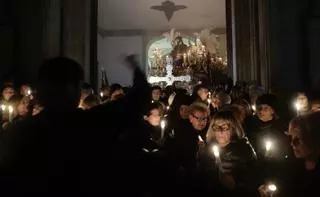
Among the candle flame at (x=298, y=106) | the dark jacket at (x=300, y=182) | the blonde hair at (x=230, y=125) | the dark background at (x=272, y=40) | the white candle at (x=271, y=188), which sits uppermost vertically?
the dark background at (x=272, y=40)

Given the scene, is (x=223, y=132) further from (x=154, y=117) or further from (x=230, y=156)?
(x=154, y=117)

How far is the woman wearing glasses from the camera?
337 centimetres

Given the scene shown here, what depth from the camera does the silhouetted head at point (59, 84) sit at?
73.4 inches

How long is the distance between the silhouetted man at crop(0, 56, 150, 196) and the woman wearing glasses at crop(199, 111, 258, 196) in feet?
5.24

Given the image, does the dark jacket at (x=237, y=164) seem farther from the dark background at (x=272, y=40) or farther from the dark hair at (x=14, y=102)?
the dark background at (x=272, y=40)

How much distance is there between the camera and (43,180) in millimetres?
1685

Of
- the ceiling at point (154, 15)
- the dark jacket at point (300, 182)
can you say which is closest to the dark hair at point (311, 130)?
the dark jacket at point (300, 182)

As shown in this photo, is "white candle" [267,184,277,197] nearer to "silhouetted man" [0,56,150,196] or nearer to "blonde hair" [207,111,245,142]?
"blonde hair" [207,111,245,142]

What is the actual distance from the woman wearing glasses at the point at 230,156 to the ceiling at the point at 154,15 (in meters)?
22.0

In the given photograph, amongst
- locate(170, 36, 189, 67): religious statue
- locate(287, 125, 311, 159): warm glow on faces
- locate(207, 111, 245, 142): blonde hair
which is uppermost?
locate(170, 36, 189, 67): religious statue

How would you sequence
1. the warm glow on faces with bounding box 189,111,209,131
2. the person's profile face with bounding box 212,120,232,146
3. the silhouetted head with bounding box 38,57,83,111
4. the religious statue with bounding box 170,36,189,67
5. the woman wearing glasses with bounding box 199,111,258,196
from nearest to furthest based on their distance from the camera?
1. the silhouetted head with bounding box 38,57,83,111
2. the woman wearing glasses with bounding box 199,111,258,196
3. the person's profile face with bounding box 212,120,232,146
4. the warm glow on faces with bounding box 189,111,209,131
5. the religious statue with bounding box 170,36,189,67

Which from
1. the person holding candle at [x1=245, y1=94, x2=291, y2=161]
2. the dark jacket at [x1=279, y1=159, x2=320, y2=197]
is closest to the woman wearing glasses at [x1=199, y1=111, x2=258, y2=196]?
the dark jacket at [x1=279, y1=159, x2=320, y2=197]

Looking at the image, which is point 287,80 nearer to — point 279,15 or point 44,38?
point 279,15

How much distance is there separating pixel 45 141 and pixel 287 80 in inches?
375
